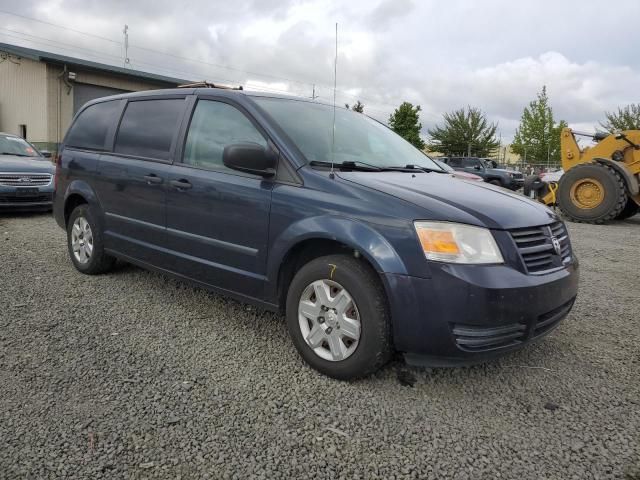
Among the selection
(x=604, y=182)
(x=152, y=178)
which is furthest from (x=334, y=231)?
(x=604, y=182)

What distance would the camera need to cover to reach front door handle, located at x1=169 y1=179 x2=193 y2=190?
3516 mm

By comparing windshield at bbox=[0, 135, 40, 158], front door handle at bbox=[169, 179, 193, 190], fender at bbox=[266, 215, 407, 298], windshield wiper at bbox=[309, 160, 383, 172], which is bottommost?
fender at bbox=[266, 215, 407, 298]

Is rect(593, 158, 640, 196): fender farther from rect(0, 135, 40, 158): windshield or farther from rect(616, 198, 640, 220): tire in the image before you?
rect(0, 135, 40, 158): windshield

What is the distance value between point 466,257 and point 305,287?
3.03ft

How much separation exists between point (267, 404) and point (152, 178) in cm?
208

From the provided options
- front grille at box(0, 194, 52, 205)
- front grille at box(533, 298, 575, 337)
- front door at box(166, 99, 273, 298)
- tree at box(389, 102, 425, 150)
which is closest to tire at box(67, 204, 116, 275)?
front door at box(166, 99, 273, 298)

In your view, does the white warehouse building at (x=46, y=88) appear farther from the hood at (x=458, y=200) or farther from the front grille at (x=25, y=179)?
the hood at (x=458, y=200)

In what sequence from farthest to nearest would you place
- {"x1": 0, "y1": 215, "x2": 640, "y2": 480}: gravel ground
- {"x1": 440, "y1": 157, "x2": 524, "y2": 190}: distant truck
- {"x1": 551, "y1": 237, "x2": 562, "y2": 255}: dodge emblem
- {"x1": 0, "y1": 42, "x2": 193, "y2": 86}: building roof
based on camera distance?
{"x1": 440, "y1": 157, "x2": 524, "y2": 190}: distant truck → {"x1": 0, "y1": 42, "x2": 193, "y2": 86}: building roof → {"x1": 551, "y1": 237, "x2": 562, "y2": 255}: dodge emblem → {"x1": 0, "y1": 215, "x2": 640, "y2": 480}: gravel ground

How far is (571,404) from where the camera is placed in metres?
2.64

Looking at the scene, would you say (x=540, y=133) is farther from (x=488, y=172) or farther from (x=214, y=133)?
(x=214, y=133)

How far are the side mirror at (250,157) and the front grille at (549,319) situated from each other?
1.75 metres

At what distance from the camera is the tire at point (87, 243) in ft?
14.9

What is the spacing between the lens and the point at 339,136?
11.6 feet

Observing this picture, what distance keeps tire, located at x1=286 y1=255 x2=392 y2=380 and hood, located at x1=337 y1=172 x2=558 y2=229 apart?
1.51 feet
